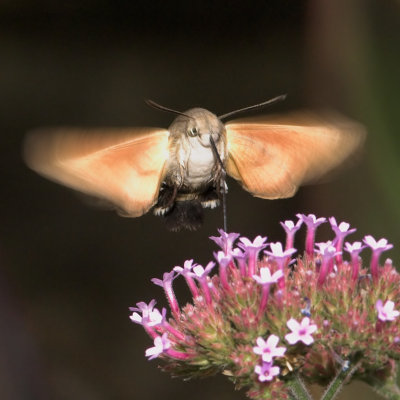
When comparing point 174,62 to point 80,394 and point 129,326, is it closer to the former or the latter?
A: point 129,326

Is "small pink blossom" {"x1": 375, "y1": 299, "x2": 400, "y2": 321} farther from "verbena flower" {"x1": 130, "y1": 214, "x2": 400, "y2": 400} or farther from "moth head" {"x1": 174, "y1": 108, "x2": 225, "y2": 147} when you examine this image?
"moth head" {"x1": 174, "y1": 108, "x2": 225, "y2": 147}

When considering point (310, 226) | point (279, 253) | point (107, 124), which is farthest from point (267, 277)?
point (107, 124)

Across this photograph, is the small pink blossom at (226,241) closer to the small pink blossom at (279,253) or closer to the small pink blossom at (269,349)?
the small pink blossom at (279,253)

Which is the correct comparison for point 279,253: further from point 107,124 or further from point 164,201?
point 107,124

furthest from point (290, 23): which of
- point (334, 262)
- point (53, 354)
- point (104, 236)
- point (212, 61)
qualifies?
point (334, 262)

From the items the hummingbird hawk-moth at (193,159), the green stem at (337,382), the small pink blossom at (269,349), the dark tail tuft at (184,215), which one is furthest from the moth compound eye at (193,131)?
the green stem at (337,382)

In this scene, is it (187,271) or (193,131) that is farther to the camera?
(193,131)
